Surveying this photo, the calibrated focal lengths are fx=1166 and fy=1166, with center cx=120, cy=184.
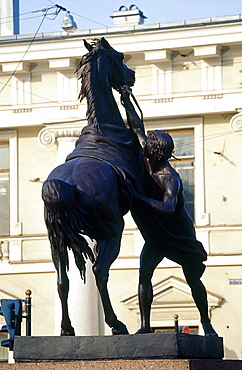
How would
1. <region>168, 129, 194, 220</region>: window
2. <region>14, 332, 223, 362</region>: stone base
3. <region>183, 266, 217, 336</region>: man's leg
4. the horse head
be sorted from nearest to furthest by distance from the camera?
<region>14, 332, 223, 362</region>: stone base
the horse head
<region>183, 266, 217, 336</region>: man's leg
<region>168, 129, 194, 220</region>: window

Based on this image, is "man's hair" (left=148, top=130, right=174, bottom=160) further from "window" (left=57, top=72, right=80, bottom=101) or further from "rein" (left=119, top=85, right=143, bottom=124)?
"window" (left=57, top=72, right=80, bottom=101)

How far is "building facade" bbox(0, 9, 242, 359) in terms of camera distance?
22.5m

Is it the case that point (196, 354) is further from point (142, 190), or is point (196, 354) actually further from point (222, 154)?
point (222, 154)

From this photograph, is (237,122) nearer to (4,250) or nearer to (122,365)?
(4,250)

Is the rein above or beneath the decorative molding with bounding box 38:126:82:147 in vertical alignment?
beneath

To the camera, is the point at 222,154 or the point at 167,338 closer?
the point at 167,338

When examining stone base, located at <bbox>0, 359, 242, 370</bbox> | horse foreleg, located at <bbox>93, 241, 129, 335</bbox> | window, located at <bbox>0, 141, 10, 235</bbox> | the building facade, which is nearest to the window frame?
the building facade

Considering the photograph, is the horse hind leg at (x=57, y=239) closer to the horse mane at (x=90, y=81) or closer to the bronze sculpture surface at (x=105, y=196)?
the bronze sculpture surface at (x=105, y=196)

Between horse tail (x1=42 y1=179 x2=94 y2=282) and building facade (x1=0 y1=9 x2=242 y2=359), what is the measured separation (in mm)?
14913

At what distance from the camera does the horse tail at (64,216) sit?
272 inches

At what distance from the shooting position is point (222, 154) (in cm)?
2288

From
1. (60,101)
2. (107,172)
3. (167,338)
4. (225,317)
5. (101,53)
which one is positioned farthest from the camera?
(60,101)

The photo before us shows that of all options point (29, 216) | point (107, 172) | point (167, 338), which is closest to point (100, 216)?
point (107, 172)

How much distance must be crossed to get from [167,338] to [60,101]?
56.6 ft
